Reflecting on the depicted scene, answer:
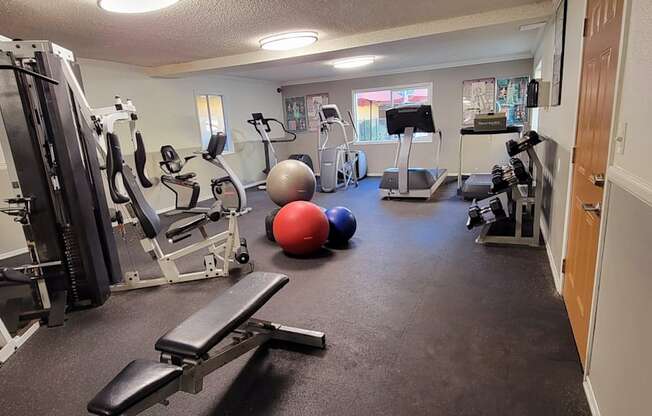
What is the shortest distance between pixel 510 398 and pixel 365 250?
2.10m

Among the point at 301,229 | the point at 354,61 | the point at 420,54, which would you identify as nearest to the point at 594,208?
the point at 301,229

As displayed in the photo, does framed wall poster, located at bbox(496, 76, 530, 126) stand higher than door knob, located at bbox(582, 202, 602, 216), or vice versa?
framed wall poster, located at bbox(496, 76, 530, 126)

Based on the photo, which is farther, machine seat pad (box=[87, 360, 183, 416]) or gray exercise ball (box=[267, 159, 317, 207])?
gray exercise ball (box=[267, 159, 317, 207])

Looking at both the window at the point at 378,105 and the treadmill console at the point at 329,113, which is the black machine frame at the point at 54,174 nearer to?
the treadmill console at the point at 329,113

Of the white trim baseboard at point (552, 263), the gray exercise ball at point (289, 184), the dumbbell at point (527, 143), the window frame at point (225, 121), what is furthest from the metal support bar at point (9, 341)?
the window frame at point (225, 121)

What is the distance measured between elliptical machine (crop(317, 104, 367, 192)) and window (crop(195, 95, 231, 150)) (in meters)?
1.92

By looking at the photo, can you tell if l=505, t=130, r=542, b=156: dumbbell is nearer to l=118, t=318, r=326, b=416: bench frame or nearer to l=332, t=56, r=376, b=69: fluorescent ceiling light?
l=118, t=318, r=326, b=416: bench frame

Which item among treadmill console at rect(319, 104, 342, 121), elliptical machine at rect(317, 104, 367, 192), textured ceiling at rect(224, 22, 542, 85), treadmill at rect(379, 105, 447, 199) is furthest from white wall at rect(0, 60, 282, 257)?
treadmill at rect(379, 105, 447, 199)

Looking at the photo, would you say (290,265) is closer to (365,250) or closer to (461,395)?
(365,250)

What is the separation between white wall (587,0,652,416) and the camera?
3.47ft

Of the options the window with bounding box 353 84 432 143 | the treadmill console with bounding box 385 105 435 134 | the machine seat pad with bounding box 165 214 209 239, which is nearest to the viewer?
the machine seat pad with bounding box 165 214 209 239

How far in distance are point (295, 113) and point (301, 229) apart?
5739mm

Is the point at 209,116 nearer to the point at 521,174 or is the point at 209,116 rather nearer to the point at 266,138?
the point at 266,138

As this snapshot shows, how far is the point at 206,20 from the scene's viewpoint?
10.8 feet
